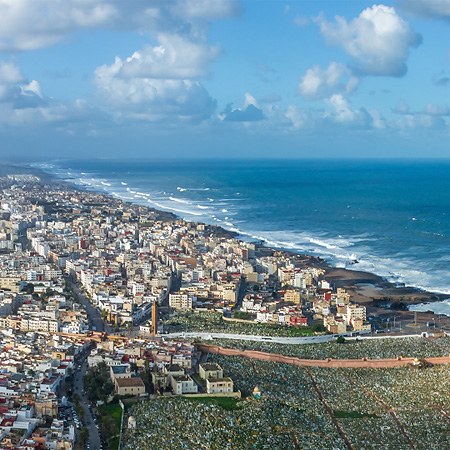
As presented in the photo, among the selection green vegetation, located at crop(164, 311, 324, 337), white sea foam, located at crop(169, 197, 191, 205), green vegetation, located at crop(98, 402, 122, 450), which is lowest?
green vegetation, located at crop(98, 402, 122, 450)

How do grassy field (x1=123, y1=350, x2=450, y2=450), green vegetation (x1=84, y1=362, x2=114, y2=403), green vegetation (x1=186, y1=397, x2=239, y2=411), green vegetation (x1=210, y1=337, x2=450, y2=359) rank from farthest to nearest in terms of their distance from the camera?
1. green vegetation (x1=210, y1=337, x2=450, y2=359)
2. green vegetation (x1=84, y1=362, x2=114, y2=403)
3. green vegetation (x1=186, y1=397, x2=239, y2=411)
4. grassy field (x1=123, y1=350, x2=450, y2=450)

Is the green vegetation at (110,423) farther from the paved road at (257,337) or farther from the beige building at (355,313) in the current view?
the beige building at (355,313)

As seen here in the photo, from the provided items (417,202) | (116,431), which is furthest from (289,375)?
(417,202)

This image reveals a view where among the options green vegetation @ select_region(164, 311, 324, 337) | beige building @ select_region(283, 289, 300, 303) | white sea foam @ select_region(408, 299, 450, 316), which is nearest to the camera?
green vegetation @ select_region(164, 311, 324, 337)

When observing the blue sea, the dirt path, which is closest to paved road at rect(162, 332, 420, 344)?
the dirt path

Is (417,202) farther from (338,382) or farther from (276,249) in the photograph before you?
(338,382)

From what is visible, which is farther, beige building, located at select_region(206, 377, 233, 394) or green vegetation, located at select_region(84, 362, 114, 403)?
beige building, located at select_region(206, 377, 233, 394)

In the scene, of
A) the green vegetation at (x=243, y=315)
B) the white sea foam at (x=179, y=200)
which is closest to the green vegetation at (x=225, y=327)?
the green vegetation at (x=243, y=315)

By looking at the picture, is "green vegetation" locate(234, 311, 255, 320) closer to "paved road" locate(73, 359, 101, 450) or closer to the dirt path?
the dirt path
